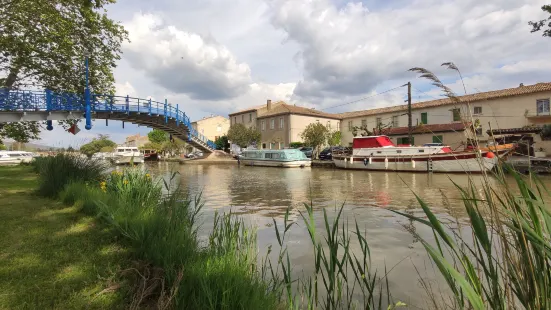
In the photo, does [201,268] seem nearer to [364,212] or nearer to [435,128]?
[364,212]

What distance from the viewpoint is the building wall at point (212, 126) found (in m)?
69.4

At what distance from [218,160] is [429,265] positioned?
3742 centimetres

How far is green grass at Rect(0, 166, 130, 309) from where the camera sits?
9.24 ft

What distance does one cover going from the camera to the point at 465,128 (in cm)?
201

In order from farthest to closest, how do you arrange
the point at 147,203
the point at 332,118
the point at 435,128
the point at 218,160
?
1. the point at 332,118
2. the point at 218,160
3. the point at 435,128
4. the point at 147,203

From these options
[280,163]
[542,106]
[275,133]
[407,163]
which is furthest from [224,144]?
[542,106]

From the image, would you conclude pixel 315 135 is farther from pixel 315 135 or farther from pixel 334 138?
pixel 334 138

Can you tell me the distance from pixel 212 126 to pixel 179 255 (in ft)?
228

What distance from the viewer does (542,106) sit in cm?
2877

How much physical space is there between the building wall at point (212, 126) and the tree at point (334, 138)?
30.8m

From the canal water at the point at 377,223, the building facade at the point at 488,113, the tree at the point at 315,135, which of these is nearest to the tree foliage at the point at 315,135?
the tree at the point at 315,135

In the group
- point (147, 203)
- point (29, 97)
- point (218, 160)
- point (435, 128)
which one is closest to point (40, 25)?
point (29, 97)

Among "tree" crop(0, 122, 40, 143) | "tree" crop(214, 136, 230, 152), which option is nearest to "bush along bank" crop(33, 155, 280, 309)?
"tree" crop(0, 122, 40, 143)

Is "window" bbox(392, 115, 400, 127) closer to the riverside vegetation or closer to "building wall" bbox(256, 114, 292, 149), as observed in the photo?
"building wall" bbox(256, 114, 292, 149)
